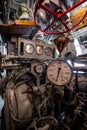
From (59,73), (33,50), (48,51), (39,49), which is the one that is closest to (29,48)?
(33,50)

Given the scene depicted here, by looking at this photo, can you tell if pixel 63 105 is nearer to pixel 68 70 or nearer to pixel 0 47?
pixel 68 70

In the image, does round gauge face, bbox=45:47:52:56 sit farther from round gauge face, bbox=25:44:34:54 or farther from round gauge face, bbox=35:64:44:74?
round gauge face, bbox=35:64:44:74

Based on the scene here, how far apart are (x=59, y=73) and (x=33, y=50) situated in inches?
31.4

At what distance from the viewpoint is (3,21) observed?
380 cm

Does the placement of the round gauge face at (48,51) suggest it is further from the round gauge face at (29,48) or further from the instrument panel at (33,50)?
the round gauge face at (29,48)

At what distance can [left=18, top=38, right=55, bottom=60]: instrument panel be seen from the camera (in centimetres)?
291

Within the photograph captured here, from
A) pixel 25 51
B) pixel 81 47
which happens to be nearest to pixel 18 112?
pixel 25 51

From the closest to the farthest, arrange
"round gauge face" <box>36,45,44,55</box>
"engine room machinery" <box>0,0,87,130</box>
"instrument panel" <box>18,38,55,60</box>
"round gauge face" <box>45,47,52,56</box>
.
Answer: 1. "engine room machinery" <box>0,0,87,130</box>
2. "instrument panel" <box>18,38,55,60</box>
3. "round gauge face" <box>36,45,44,55</box>
4. "round gauge face" <box>45,47,52,56</box>

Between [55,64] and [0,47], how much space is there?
202cm

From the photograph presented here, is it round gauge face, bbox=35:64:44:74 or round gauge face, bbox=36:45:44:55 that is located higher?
round gauge face, bbox=36:45:44:55

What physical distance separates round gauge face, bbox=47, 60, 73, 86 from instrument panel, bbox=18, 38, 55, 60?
2.05 ft

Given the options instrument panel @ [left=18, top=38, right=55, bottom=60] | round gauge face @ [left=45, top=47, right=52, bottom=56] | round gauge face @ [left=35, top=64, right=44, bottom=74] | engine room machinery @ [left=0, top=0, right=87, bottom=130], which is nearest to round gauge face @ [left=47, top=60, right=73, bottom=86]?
engine room machinery @ [left=0, top=0, right=87, bottom=130]

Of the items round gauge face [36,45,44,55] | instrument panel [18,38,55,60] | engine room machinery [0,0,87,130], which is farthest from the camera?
round gauge face [36,45,44,55]

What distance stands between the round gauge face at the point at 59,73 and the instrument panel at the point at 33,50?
0.63m
